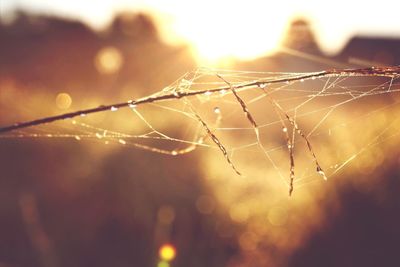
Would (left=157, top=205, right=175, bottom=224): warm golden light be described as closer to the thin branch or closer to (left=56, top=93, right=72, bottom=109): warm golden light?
the thin branch

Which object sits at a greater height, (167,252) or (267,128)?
(267,128)

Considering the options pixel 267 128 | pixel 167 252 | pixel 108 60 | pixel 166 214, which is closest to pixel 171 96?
pixel 167 252

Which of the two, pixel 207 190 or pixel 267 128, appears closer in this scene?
pixel 207 190

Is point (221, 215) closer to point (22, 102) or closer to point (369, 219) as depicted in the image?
point (369, 219)

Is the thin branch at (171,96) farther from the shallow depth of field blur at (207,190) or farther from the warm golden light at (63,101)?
the warm golden light at (63,101)

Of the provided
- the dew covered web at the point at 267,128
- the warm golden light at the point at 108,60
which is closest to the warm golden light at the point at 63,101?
the warm golden light at the point at 108,60

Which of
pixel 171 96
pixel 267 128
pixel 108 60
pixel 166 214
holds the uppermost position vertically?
pixel 108 60

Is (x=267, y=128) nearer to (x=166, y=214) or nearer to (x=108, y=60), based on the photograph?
(x=166, y=214)

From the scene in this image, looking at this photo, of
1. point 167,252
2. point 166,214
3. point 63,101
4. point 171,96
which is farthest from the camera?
point 63,101
